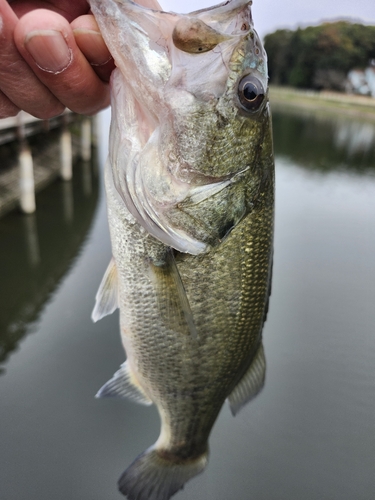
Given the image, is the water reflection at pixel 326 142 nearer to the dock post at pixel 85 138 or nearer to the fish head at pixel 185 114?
the dock post at pixel 85 138

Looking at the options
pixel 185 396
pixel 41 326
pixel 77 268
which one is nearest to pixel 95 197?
pixel 77 268

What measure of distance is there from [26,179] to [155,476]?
24.9 ft

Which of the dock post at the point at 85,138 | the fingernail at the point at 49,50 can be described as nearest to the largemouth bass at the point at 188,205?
the fingernail at the point at 49,50

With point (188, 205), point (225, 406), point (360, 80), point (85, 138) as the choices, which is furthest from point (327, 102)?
point (188, 205)

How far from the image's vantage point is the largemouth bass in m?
1.04

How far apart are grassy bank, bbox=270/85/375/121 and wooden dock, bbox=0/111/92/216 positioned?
2712 cm

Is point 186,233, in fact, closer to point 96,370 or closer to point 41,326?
point 96,370

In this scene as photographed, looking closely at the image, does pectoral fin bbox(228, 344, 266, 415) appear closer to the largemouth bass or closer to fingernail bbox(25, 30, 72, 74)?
the largemouth bass

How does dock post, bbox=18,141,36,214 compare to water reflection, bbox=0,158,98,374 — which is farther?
dock post, bbox=18,141,36,214

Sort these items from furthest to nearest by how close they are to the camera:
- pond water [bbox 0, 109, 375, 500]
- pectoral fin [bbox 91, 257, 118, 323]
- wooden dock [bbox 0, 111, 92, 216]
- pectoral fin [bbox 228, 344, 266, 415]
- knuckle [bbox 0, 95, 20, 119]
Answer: wooden dock [bbox 0, 111, 92, 216], pond water [bbox 0, 109, 375, 500], pectoral fin [bbox 228, 344, 266, 415], pectoral fin [bbox 91, 257, 118, 323], knuckle [bbox 0, 95, 20, 119]

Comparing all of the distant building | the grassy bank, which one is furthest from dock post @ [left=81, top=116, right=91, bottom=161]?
the distant building

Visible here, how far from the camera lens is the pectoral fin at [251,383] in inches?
66.5

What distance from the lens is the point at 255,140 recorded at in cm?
121

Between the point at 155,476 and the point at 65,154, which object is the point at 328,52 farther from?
the point at 155,476
